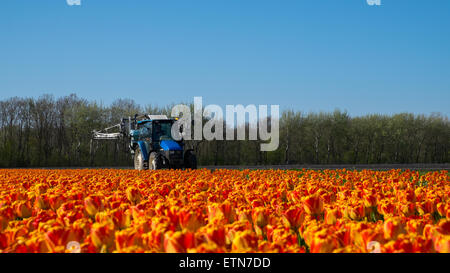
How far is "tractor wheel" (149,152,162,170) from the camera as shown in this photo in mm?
18781

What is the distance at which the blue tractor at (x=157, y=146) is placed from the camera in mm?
19078

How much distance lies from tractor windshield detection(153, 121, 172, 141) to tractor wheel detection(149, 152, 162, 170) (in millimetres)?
1144

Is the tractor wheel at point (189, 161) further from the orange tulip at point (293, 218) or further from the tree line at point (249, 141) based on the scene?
the tree line at point (249, 141)

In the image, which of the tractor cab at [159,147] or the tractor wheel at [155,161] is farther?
the tractor cab at [159,147]

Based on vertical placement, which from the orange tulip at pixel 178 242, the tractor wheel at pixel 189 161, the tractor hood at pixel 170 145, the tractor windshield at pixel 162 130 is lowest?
the tractor wheel at pixel 189 161

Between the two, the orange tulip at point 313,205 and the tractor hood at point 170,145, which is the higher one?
the tractor hood at point 170,145

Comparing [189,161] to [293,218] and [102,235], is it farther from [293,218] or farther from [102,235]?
[102,235]

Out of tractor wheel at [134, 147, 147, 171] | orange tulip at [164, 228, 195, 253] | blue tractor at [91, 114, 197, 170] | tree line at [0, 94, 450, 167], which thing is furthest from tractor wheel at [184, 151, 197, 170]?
tree line at [0, 94, 450, 167]

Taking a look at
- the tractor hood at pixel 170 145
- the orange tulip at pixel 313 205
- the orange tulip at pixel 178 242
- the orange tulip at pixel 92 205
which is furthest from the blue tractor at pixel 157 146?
the orange tulip at pixel 178 242

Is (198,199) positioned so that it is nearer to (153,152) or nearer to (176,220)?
(176,220)

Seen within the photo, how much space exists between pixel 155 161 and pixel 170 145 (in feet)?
3.45

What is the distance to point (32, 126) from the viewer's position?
56000 millimetres

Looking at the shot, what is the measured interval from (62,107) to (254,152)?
27.3m
